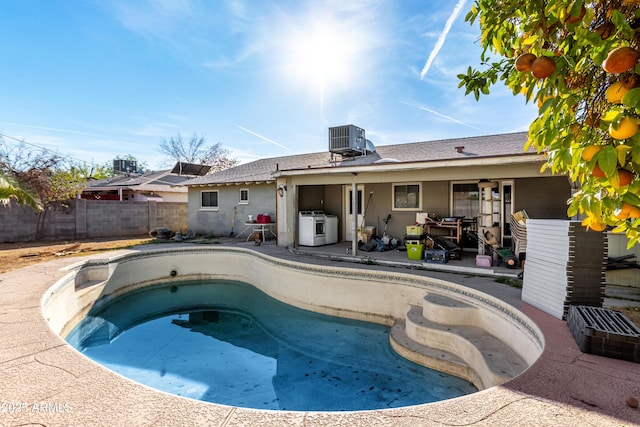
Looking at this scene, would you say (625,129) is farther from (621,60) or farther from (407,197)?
(407,197)

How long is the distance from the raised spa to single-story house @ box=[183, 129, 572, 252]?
256 centimetres

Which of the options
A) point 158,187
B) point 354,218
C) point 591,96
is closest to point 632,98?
point 591,96

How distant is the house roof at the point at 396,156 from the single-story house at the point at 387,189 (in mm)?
36

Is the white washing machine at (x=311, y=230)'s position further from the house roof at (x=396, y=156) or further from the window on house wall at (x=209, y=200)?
the window on house wall at (x=209, y=200)

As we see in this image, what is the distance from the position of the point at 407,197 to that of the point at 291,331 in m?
6.26

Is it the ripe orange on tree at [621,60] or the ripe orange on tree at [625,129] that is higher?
the ripe orange on tree at [621,60]

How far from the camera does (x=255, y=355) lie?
5.72 meters

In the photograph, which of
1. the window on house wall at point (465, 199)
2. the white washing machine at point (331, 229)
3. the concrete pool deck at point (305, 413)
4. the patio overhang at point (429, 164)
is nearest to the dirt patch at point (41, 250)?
the concrete pool deck at point (305, 413)

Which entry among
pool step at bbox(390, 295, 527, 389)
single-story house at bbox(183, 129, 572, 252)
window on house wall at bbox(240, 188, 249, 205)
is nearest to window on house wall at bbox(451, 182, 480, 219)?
single-story house at bbox(183, 129, 572, 252)

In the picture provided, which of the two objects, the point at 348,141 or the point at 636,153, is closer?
the point at 636,153

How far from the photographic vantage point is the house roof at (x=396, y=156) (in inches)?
320

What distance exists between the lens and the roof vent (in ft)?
Result: 39.7

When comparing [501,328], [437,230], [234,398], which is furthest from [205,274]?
[501,328]

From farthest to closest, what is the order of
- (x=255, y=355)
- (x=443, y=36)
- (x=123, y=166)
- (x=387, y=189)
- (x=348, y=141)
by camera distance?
(x=123, y=166) → (x=348, y=141) → (x=387, y=189) → (x=443, y=36) → (x=255, y=355)
